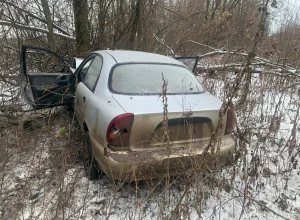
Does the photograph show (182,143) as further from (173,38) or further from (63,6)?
(63,6)

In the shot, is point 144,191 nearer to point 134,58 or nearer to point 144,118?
point 144,118

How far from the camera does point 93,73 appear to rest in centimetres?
346

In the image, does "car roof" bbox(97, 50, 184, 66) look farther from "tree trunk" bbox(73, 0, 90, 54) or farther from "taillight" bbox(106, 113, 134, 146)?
"tree trunk" bbox(73, 0, 90, 54)

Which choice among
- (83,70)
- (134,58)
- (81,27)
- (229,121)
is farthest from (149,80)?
(81,27)

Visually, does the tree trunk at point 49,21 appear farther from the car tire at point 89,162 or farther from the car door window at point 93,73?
the car tire at point 89,162

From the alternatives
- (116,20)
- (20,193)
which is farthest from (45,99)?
(116,20)

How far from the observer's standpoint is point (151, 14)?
852 centimetres

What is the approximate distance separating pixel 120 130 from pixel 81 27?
6.19m

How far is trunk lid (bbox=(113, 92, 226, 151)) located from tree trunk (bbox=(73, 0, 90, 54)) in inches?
218

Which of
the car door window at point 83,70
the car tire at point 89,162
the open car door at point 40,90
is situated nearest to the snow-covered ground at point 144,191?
the car tire at point 89,162

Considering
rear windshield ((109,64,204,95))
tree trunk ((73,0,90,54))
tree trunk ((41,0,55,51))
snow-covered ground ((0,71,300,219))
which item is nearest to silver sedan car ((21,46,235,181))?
rear windshield ((109,64,204,95))

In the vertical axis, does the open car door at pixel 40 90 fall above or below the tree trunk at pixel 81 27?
below

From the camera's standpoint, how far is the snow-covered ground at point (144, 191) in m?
2.32

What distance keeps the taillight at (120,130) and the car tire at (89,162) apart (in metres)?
0.56
